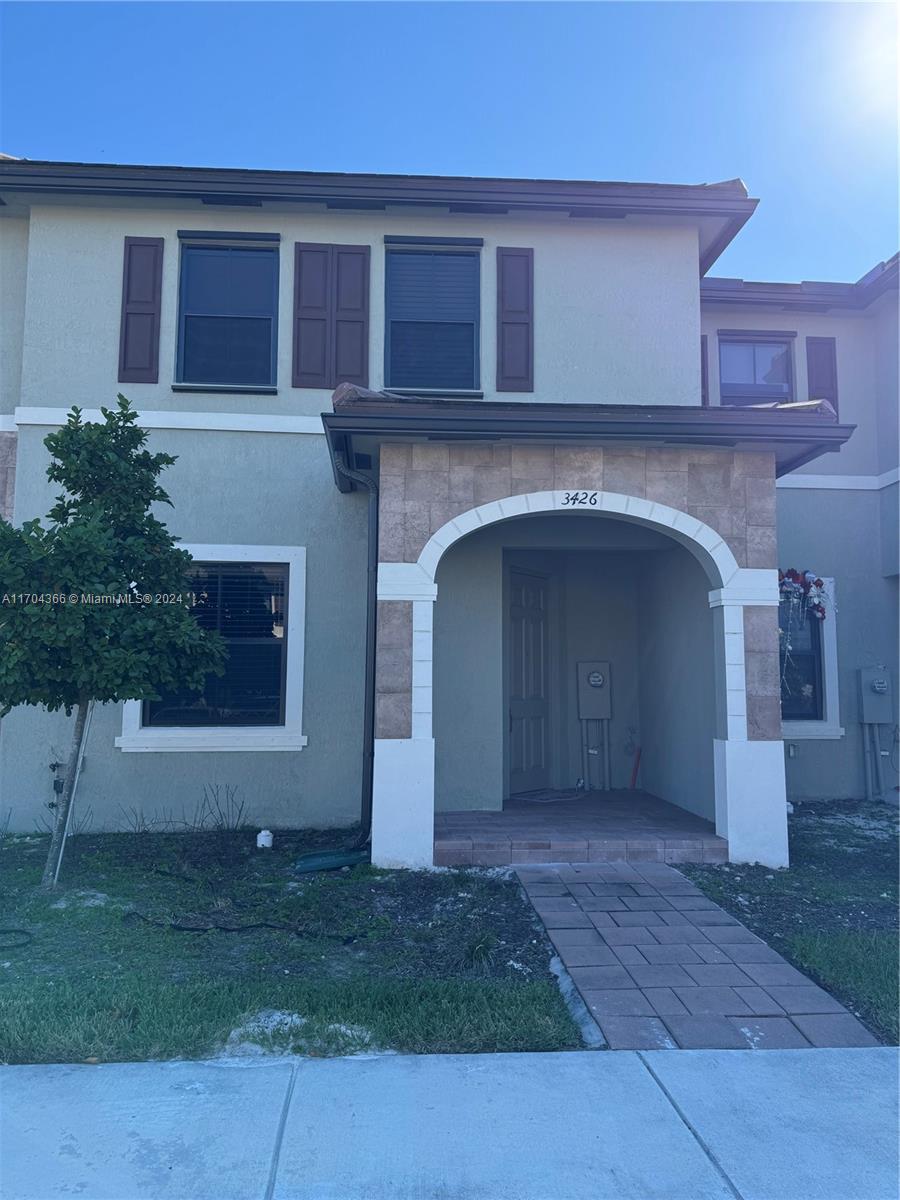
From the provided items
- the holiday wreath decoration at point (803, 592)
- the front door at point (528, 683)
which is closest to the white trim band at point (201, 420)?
the front door at point (528, 683)

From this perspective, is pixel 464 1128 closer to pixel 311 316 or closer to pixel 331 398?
pixel 331 398

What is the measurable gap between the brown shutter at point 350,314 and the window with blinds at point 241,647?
6.81 ft

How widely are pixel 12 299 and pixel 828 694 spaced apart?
32.4 ft

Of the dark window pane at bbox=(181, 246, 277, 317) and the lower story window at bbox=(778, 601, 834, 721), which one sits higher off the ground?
the dark window pane at bbox=(181, 246, 277, 317)

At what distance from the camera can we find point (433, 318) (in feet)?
28.4

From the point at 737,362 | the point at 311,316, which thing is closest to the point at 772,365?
the point at 737,362

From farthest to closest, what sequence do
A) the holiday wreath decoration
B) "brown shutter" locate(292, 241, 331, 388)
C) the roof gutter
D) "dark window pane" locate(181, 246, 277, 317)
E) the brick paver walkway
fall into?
the holiday wreath decoration < "dark window pane" locate(181, 246, 277, 317) < "brown shutter" locate(292, 241, 331, 388) < the roof gutter < the brick paver walkway

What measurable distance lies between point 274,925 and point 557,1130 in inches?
104

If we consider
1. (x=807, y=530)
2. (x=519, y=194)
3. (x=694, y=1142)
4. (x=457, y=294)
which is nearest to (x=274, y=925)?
(x=694, y=1142)

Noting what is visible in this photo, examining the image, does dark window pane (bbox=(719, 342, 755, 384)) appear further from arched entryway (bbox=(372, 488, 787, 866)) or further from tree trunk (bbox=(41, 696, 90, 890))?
tree trunk (bbox=(41, 696, 90, 890))

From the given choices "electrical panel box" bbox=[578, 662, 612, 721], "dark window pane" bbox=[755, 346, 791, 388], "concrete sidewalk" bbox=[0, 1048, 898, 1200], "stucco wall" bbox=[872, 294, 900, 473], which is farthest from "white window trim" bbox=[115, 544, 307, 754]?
"stucco wall" bbox=[872, 294, 900, 473]

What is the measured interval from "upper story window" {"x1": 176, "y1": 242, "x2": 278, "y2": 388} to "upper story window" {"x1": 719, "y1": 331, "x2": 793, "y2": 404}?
217 inches

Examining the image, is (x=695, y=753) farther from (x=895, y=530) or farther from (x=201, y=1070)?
(x=201, y=1070)

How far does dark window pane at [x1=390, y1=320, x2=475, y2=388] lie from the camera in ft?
28.2
